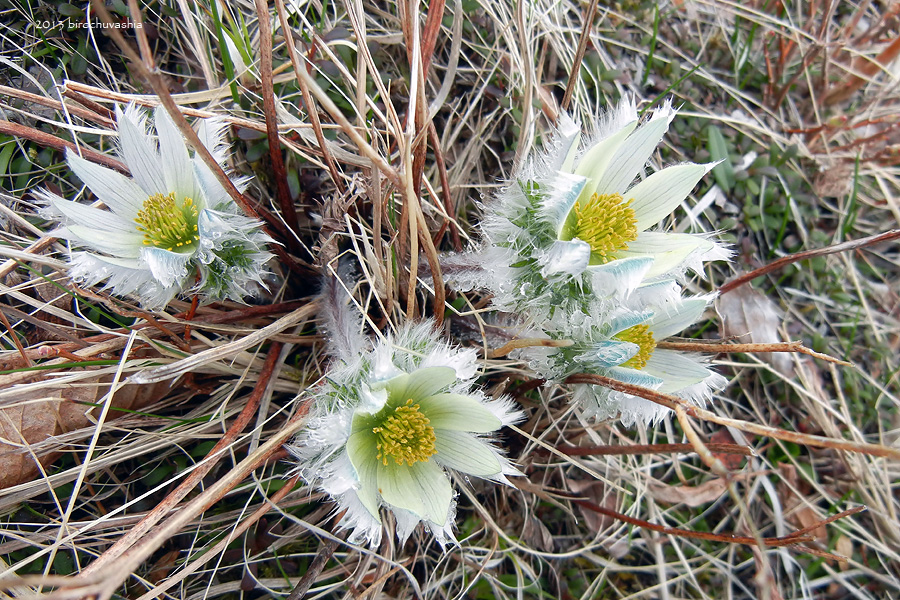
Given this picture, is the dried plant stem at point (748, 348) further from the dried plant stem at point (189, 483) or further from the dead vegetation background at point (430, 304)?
the dried plant stem at point (189, 483)

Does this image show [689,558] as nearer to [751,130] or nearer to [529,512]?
[529,512]

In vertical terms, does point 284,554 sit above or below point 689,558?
above

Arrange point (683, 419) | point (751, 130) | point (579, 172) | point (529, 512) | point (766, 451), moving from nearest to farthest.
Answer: point (683, 419), point (579, 172), point (529, 512), point (766, 451), point (751, 130)

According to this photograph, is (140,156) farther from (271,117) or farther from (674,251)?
(674,251)

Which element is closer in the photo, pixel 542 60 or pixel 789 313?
pixel 542 60

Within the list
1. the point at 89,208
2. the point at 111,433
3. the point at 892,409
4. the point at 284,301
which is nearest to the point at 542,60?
the point at 284,301

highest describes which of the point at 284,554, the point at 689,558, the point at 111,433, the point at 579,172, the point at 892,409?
the point at 579,172
